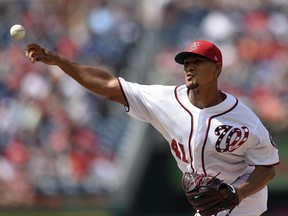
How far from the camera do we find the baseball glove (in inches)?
206

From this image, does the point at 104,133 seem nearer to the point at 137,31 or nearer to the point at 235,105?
the point at 137,31

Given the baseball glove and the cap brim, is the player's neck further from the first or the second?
the baseball glove

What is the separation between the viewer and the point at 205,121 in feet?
17.9

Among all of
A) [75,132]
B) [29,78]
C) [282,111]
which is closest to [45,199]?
[75,132]

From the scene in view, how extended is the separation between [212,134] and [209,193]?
0.41 m

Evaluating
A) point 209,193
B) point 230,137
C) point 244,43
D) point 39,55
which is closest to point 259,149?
point 230,137

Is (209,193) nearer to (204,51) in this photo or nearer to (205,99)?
(205,99)

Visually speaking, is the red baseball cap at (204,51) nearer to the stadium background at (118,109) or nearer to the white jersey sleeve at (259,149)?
the white jersey sleeve at (259,149)

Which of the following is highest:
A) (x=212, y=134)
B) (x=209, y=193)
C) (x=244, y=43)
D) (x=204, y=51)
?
(x=204, y=51)

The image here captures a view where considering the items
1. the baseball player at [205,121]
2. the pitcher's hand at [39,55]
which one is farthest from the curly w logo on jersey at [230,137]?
the pitcher's hand at [39,55]

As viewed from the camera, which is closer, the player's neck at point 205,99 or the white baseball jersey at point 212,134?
the white baseball jersey at point 212,134

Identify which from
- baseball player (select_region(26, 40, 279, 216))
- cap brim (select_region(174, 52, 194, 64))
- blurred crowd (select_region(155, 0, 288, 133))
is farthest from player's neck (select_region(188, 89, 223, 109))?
blurred crowd (select_region(155, 0, 288, 133))

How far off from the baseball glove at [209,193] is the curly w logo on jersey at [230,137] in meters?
0.21

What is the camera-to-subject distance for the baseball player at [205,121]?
5391mm
